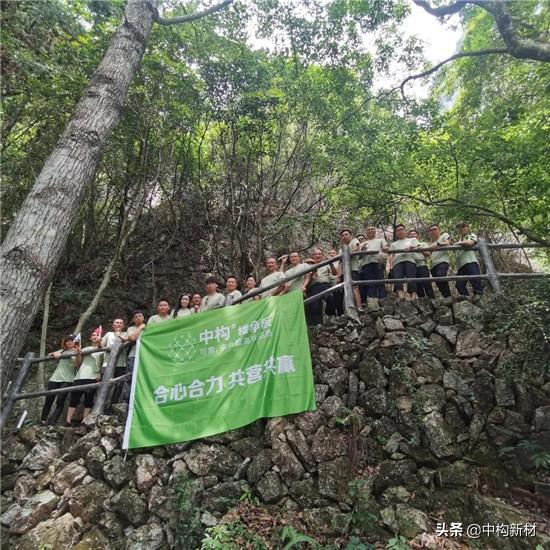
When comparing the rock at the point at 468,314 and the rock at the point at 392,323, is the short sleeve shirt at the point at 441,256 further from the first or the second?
the rock at the point at 392,323

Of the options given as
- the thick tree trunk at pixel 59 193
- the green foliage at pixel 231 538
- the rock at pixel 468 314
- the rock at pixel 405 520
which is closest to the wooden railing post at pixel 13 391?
the thick tree trunk at pixel 59 193

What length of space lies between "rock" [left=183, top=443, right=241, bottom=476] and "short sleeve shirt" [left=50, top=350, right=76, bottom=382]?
292 centimetres

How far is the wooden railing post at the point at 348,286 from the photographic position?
538cm

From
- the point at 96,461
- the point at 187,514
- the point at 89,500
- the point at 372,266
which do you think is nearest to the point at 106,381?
the point at 96,461

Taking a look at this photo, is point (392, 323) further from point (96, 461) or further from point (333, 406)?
point (96, 461)

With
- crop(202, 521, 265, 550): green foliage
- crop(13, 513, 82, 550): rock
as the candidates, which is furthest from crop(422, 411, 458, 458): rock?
crop(13, 513, 82, 550): rock

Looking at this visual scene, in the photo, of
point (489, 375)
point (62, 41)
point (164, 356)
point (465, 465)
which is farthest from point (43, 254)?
point (62, 41)

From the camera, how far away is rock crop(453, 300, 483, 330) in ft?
16.7

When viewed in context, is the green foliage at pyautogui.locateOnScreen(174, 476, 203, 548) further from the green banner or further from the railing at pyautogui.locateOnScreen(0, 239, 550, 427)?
the railing at pyautogui.locateOnScreen(0, 239, 550, 427)

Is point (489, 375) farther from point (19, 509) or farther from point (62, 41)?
point (62, 41)

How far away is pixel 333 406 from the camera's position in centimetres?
475

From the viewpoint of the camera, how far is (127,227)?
12.4 metres

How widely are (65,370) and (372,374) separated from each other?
502 centimetres

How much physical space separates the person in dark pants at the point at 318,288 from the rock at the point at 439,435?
199 cm
